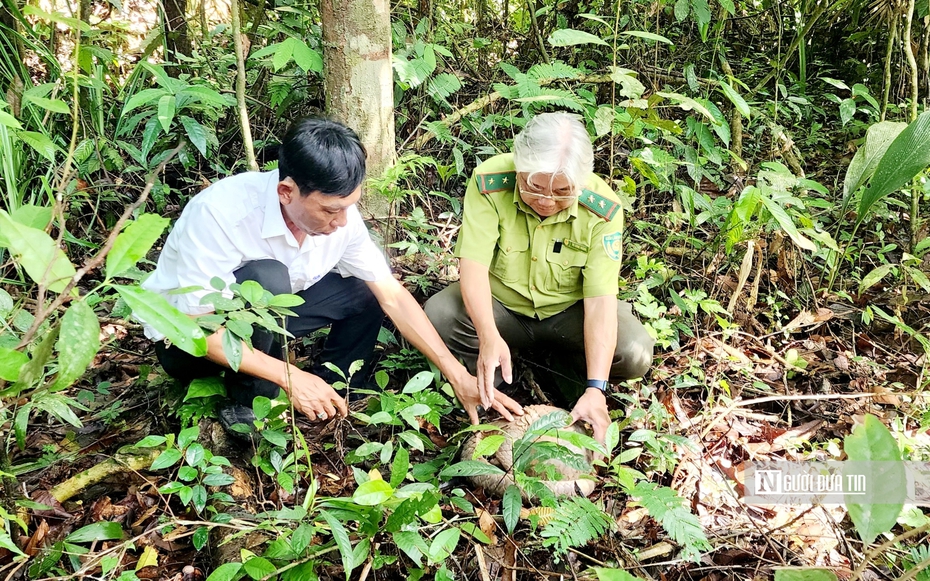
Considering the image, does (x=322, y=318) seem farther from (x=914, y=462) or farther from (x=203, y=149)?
(x=914, y=462)

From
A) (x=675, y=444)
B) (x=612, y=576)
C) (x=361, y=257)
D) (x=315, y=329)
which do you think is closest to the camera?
(x=612, y=576)

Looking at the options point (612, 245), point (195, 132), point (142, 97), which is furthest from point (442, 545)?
point (195, 132)

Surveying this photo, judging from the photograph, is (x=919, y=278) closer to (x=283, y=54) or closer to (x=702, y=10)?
(x=702, y=10)

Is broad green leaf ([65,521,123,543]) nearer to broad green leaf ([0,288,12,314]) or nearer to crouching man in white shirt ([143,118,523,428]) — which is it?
crouching man in white shirt ([143,118,523,428])

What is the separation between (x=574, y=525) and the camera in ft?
6.72

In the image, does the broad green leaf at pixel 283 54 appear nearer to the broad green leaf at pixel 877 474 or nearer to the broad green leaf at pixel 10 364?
the broad green leaf at pixel 10 364

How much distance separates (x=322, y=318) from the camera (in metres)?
3.19

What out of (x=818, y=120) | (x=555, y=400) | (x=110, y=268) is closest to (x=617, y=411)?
(x=555, y=400)

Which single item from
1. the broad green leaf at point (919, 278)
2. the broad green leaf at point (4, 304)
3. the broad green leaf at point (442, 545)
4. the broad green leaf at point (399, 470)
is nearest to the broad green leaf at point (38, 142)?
the broad green leaf at point (4, 304)

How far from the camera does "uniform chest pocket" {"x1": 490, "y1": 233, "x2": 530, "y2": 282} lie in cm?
315

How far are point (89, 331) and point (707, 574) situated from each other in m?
2.09

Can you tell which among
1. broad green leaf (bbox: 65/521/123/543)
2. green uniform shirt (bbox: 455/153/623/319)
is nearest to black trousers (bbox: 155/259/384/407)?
green uniform shirt (bbox: 455/153/623/319)

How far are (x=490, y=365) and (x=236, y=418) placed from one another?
1.09 m

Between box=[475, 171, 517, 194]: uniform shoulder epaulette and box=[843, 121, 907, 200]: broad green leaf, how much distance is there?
2056 mm
